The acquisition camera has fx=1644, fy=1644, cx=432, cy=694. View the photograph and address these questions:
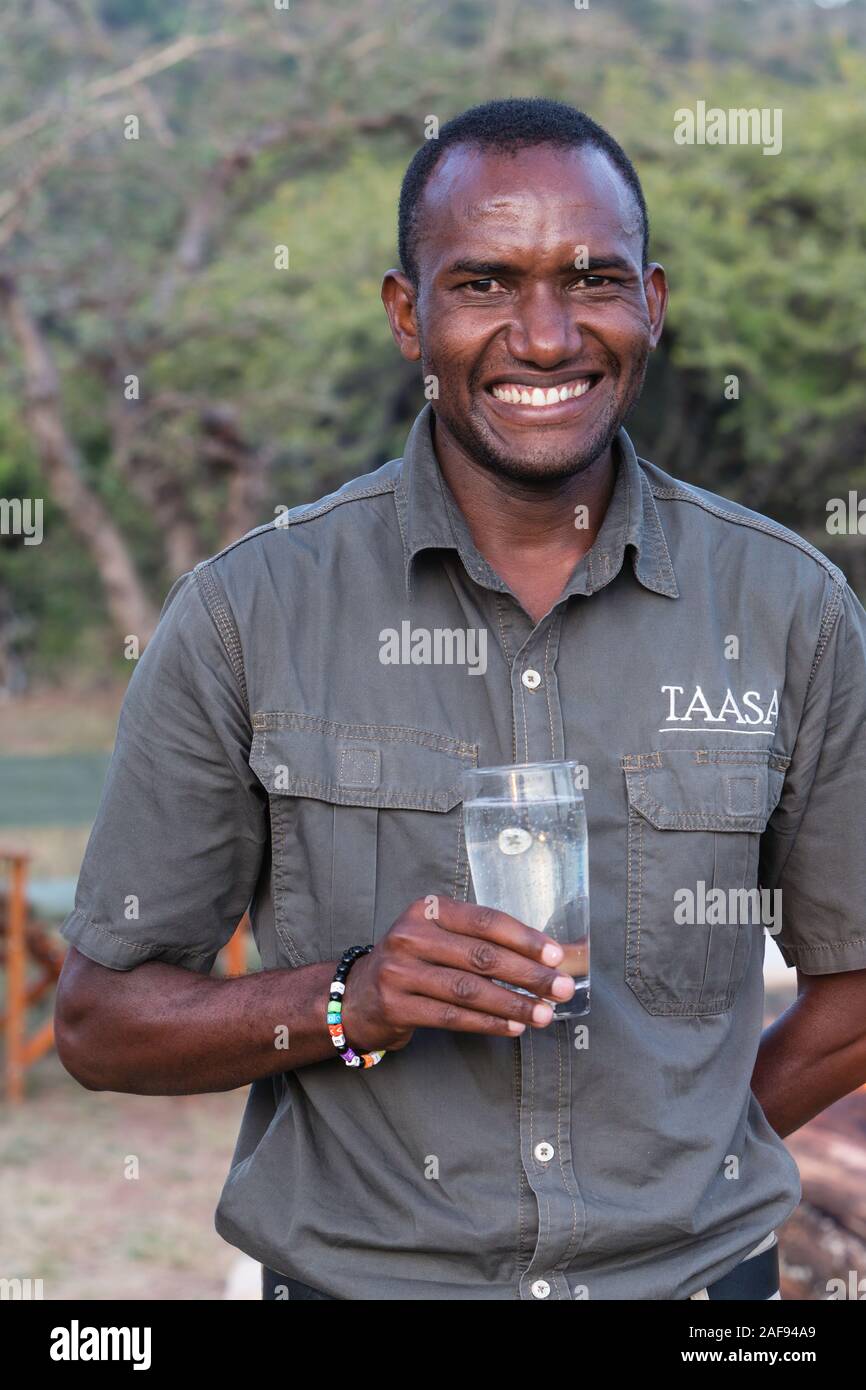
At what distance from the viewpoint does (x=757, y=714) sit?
81.0 inches

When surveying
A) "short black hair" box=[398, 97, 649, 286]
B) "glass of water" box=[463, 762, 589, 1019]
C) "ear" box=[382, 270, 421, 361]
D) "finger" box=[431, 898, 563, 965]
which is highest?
"short black hair" box=[398, 97, 649, 286]

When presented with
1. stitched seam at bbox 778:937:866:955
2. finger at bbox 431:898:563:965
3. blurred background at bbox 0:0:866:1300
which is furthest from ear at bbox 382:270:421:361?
blurred background at bbox 0:0:866:1300

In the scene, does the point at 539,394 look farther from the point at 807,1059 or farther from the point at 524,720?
the point at 807,1059

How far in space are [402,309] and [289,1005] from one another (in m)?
0.96

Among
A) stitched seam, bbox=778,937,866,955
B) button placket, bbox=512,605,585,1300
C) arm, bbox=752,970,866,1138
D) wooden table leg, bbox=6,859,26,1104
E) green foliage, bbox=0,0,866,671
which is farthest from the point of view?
green foliage, bbox=0,0,866,671

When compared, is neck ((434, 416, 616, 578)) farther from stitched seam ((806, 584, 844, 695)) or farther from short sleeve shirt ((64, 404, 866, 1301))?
stitched seam ((806, 584, 844, 695))

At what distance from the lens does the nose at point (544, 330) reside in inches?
78.7

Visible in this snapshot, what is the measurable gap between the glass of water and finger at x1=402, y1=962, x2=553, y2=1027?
0.08m

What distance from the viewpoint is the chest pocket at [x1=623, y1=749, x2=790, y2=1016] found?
2.01 metres

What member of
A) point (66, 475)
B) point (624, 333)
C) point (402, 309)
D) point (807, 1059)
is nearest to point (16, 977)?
point (807, 1059)

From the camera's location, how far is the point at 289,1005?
192 cm

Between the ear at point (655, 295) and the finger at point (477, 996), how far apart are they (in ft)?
2.96

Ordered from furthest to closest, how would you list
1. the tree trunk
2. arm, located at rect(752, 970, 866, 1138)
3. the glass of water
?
the tree trunk
arm, located at rect(752, 970, 866, 1138)
the glass of water

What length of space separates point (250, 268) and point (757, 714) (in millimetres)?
12514
